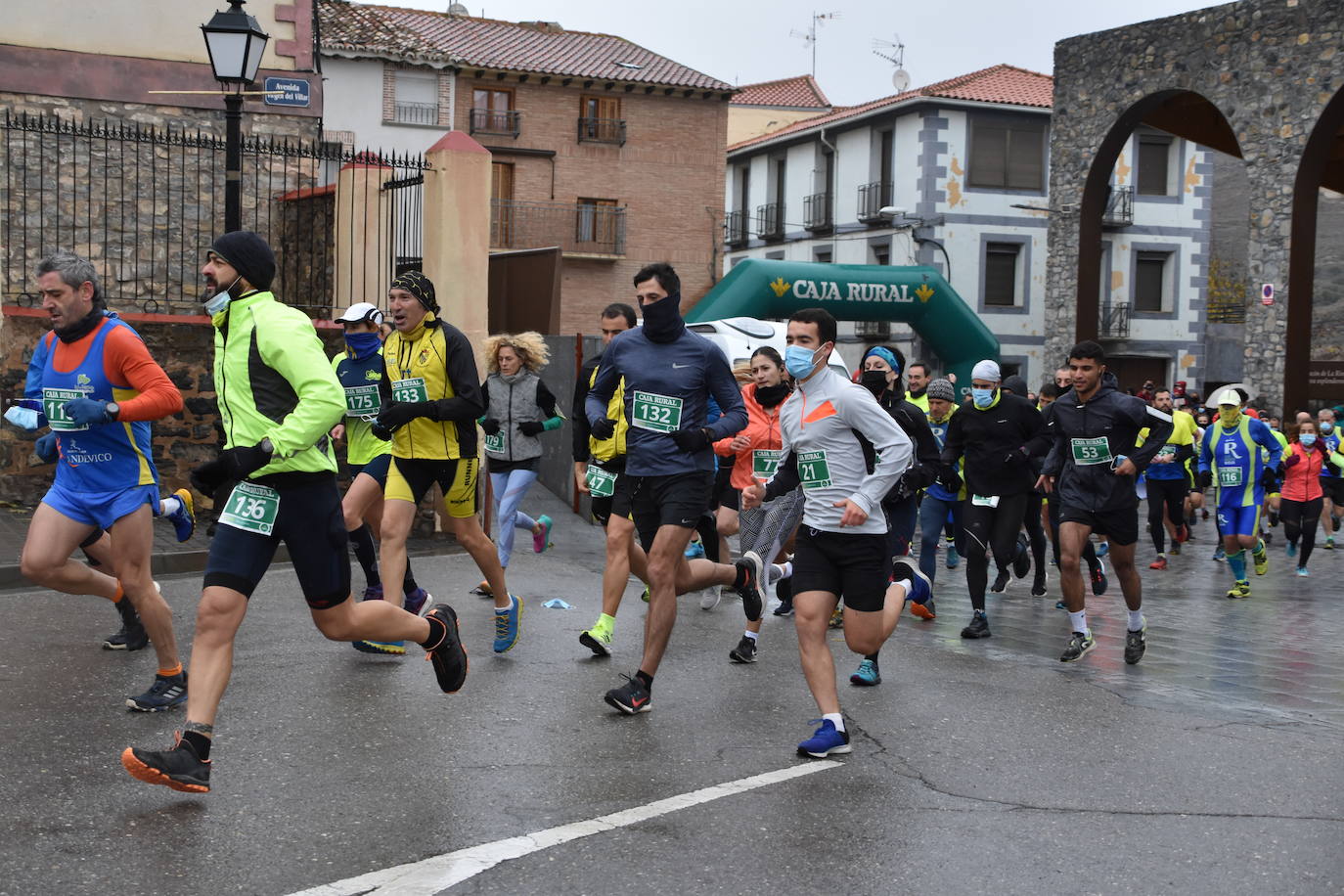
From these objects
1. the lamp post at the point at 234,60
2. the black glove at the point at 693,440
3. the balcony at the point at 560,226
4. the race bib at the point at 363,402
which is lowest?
the black glove at the point at 693,440

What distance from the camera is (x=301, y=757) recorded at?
5641mm

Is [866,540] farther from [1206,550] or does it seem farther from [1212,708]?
[1206,550]

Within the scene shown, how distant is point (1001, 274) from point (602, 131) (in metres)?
12.2

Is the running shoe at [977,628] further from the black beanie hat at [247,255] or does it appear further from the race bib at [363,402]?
the black beanie hat at [247,255]

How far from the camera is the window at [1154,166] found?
4284 cm

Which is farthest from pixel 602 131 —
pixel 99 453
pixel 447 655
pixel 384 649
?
pixel 447 655

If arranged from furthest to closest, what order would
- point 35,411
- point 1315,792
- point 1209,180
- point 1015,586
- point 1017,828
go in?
point 1209,180, point 1015,586, point 35,411, point 1315,792, point 1017,828

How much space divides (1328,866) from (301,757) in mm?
3546

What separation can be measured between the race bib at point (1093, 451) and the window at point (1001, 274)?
1353 inches

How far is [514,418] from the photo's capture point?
10898 millimetres

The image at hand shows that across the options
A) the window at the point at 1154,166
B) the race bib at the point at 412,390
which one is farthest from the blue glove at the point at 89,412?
the window at the point at 1154,166

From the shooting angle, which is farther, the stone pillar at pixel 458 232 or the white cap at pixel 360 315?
the stone pillar at pixel 458 232

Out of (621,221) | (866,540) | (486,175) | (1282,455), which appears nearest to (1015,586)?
(1282,455)

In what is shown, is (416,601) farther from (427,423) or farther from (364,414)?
(427,423)
